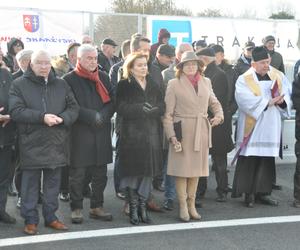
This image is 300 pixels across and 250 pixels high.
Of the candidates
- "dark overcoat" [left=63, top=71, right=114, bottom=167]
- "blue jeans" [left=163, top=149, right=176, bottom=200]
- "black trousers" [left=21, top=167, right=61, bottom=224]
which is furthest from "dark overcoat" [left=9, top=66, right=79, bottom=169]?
"blue jeans" [left=163, top=149, right=176, bottom=200]

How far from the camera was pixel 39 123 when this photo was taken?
198 inches

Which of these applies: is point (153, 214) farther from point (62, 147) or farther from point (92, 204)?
point (62, 147)

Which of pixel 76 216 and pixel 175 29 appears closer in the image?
pixel 76 216

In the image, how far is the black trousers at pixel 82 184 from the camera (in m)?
5.56

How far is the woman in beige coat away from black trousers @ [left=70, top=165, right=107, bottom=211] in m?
0.76

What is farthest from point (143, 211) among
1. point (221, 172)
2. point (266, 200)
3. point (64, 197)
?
point (266, 200)

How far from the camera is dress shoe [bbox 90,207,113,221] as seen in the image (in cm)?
571

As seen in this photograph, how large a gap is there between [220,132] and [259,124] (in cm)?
54

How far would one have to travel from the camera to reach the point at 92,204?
5781mm

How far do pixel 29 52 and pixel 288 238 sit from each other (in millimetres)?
3445

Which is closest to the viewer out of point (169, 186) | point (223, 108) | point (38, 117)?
point (38, 117)

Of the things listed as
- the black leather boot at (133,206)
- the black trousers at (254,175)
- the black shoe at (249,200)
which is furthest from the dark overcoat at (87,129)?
the black shoe at (249,200)

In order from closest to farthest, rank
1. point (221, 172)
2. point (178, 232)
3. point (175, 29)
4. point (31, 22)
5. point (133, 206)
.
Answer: point (178, 232) → point (133, 206) → point (221, 172) → point (31, 22) → point (175, 29)

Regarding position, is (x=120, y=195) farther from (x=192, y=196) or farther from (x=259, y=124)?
(x=259, y=124)
